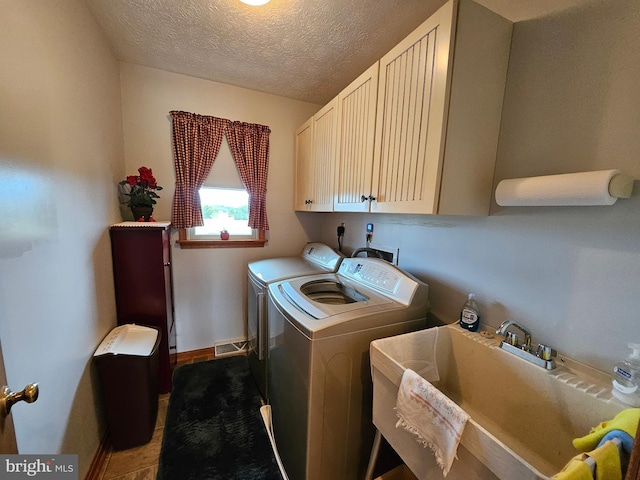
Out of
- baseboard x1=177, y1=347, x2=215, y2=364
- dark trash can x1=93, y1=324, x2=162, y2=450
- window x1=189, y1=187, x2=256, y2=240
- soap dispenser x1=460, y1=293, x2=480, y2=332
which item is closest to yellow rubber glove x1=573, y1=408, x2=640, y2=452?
soap dispenser x1=460, y1=293, x2=480, y2=332

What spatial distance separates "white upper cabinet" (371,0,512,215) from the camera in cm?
97

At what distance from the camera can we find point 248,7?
1.37m

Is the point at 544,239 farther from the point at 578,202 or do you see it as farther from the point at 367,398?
the point at 367,398

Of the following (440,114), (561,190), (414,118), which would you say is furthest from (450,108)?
(561,190)

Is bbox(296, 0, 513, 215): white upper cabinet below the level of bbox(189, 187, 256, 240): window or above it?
above

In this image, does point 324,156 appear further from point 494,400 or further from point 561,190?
point 494,400

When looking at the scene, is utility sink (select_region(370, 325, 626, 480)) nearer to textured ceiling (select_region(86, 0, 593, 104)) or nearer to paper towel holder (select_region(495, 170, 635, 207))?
paper towel holder (select_region(495, 170, 635, 207))

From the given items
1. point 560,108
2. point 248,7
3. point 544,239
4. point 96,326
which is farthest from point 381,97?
point 96,326

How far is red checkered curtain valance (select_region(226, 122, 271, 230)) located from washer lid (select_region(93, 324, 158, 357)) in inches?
49.6

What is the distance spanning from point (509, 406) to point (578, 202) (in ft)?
2.80

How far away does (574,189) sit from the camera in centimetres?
81

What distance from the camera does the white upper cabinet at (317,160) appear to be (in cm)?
191

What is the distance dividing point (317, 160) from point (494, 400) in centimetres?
194

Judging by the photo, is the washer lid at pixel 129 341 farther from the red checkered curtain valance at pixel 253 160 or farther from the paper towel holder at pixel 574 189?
the paper towel holder at pixel 574 189
